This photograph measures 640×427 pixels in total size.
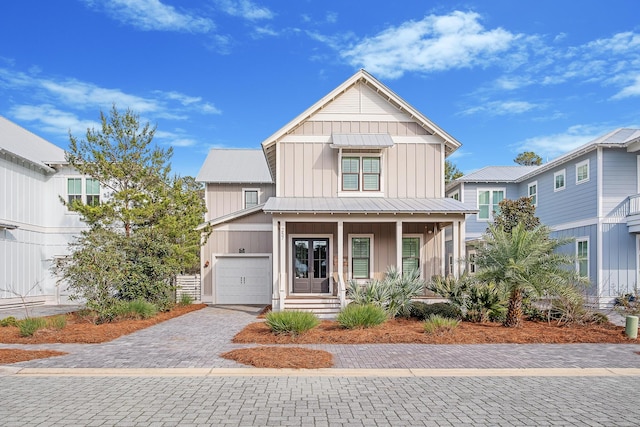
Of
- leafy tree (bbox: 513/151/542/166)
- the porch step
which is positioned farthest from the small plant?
leafy tree (bbox: 513/151/542/166)

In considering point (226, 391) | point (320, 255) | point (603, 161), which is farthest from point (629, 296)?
point (226, 391)

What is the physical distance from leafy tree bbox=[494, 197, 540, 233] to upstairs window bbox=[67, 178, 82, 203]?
2113 centimetres

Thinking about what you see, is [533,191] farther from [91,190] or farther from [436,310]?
[91,190]

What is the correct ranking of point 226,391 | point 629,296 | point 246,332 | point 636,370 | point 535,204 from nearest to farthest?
point 226,391 → point 636,370 → point 246,332 → point 629,296 → point 535,204

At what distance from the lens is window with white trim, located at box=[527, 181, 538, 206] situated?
24.6m

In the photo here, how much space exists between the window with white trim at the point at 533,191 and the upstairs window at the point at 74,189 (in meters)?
24.1

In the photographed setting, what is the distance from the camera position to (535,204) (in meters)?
24.5

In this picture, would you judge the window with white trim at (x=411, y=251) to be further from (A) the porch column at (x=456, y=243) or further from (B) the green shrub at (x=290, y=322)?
(B) the green shrub at (x=290, y=322)

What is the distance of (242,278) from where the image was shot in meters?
21.0

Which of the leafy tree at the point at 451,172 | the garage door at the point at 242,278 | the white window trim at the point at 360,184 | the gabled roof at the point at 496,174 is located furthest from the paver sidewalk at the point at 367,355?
the leafy tree at the point at 451,172

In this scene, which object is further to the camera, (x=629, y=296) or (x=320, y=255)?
(x=320, y=255)

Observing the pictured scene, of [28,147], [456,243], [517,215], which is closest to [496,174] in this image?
[517,215]

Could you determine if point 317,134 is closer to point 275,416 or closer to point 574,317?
point 574,317

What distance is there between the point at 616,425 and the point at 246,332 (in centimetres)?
866
